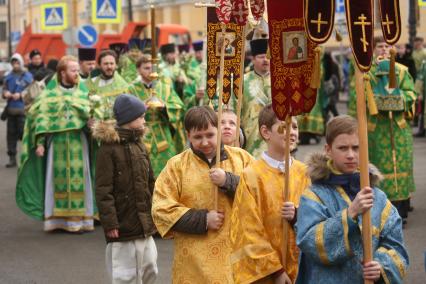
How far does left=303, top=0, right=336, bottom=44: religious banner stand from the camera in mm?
5043

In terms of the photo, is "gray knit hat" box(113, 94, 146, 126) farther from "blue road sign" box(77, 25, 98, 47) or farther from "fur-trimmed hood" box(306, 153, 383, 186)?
"blue road sign" box(77, 25, 98, 47)

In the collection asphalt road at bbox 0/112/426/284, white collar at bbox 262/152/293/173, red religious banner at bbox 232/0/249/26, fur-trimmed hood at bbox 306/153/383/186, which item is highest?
red religious banner at bbox 232/0/249/26

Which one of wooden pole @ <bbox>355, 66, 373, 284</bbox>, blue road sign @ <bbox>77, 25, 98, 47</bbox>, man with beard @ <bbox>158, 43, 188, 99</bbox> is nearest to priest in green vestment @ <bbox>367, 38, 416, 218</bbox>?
man with beard @ <bbox>158, 43, 188, 99</bbox>

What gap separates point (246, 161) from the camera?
6566mm

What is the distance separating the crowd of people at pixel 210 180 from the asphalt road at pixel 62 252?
1.17 ft

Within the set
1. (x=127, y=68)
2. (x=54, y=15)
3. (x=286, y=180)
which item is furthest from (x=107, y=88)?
(x=54, y=15)

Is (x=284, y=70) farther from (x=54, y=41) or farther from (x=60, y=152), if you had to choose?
(x=54, y=41)

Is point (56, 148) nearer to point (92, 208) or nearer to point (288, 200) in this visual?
point (92, 208)

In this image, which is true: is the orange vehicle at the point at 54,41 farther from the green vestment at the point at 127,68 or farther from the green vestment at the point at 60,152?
the green vestment at the point at 60,152

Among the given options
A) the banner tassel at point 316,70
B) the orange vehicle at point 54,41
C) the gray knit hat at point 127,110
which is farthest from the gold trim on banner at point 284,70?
the orange vehicle at point 54,41

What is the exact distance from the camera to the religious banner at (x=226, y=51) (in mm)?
7508

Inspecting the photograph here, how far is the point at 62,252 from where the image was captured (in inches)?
429

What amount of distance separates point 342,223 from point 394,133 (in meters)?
6.87

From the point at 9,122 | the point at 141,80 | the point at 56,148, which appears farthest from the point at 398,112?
the point at 9,122
